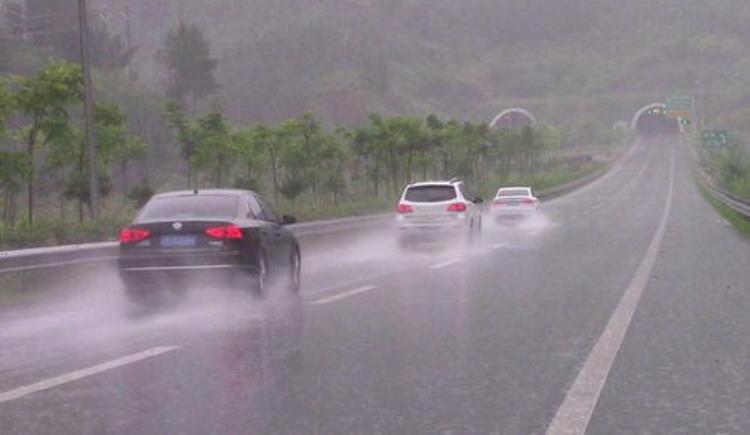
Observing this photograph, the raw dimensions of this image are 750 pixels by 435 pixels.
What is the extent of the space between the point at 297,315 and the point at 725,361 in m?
5.06

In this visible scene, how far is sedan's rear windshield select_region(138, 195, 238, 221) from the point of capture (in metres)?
12.9

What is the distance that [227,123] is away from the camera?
128ft

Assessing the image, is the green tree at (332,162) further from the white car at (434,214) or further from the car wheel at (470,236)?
the white car at (434,214)

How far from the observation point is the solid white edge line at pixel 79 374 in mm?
7301

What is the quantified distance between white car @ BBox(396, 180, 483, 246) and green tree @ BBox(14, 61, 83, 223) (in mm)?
8593

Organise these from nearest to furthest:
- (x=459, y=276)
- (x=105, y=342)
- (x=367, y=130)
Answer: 1. (x=105, y=342)
2. (x=459, y=276)
3. (x=367, y=130)

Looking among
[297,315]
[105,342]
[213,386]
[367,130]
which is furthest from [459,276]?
[367,130]

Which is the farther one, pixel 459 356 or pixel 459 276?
pixel 459 276

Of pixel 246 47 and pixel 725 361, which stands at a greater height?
pixel 246 47

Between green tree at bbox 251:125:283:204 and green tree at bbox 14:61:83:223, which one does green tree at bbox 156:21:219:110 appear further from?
green tree at bbox 14:61:83:223

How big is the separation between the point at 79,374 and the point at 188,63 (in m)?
78.4

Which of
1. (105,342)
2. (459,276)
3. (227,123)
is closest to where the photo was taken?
(105,342)

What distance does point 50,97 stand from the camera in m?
24.5

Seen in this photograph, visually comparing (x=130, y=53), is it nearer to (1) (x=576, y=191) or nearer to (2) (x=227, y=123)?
(1) (x=576, y=191)
